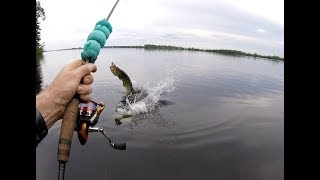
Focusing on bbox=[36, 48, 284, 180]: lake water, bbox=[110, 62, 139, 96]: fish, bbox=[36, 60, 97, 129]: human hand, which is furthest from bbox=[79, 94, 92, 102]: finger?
bbox=[110, 62, 139, 96]: fish

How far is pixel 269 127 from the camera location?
11984 millimetres

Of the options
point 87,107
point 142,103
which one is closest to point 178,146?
point 142,103

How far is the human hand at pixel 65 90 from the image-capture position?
7.51 ft

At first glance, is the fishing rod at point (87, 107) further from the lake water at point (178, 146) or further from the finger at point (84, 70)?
the lake water at point (178, 146)

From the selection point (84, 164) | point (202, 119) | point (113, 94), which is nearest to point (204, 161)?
point (84, 164)

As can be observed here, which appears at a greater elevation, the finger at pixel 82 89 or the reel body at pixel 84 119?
the finger at pixel 82 89

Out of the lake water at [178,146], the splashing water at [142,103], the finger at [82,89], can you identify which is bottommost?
the lake water at [178,146]

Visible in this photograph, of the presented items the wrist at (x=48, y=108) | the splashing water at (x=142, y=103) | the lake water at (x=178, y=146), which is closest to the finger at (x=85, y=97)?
the wrist at (x=48, y=108)

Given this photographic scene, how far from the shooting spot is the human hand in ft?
7.51

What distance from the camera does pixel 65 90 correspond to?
2.34 m

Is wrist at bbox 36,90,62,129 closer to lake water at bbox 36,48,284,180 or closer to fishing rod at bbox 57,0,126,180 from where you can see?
fishing rod at bbox 57,0,126,180
